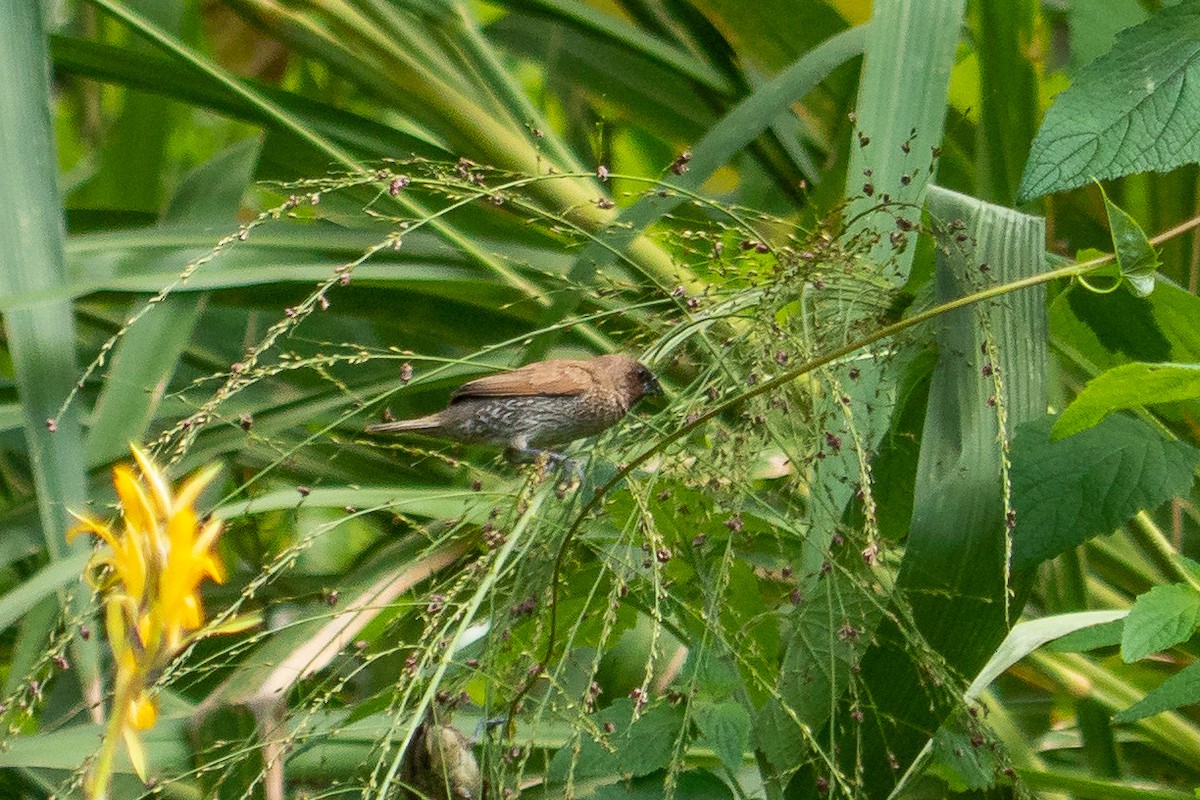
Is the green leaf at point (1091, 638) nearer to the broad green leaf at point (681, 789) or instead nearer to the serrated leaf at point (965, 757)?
the serrated leaf at point (965, 757)

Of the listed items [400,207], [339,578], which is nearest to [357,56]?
[400,207]

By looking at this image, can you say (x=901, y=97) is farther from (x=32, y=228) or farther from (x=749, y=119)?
(x=32, y=228)

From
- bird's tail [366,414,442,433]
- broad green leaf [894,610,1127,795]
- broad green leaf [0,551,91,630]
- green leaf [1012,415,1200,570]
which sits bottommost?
broad green leaf [894,610,1127,795]

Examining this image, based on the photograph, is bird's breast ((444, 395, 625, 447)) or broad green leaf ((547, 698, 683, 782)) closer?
broad green leaf ((547, 698, 683, 782))

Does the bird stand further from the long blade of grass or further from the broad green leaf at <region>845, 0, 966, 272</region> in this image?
the broad green leaf at <region>845, 0, 966, 272</region>

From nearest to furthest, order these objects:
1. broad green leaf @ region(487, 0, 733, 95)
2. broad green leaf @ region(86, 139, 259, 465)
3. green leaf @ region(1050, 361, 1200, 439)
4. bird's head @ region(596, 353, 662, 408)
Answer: green leaf @ region(1050, 361, 1200, 439)
bird's head @ region(596, 353, 662, 408)
broad green leaf @ region(86, 139, 259, 465)
broad green leaf @ region(487, 0, 733, 95)

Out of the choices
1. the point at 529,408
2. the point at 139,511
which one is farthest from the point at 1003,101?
the point at 139,511

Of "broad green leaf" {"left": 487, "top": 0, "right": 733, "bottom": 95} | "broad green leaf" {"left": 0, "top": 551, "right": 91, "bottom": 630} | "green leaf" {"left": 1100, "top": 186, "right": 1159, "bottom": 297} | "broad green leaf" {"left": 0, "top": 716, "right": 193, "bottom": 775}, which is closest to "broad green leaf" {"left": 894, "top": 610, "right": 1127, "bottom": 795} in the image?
"green leaf" {"left": 1100, "top": 186, "right": 1159, "bottom": 297}

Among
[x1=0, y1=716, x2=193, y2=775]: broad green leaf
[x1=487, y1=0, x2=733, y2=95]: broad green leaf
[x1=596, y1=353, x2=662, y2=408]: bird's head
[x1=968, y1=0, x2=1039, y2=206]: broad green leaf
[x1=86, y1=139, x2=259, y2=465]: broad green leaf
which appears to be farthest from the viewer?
[x1=487, y1=0, x2=733, y2=95]: broad green leaf
